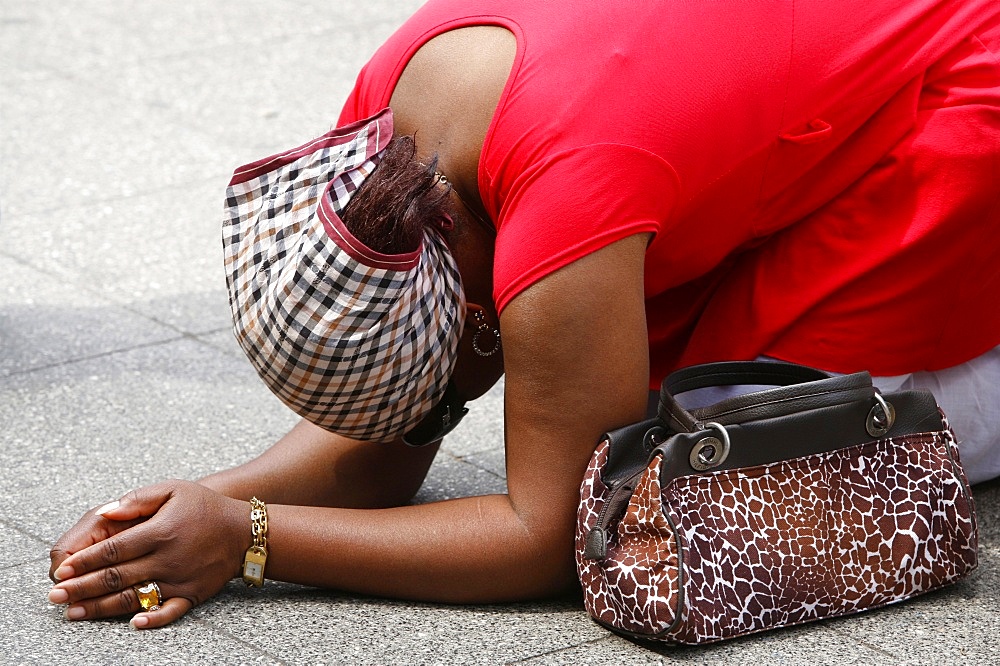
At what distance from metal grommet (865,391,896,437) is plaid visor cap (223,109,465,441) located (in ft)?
2.60

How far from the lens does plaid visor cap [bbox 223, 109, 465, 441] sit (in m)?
2.41

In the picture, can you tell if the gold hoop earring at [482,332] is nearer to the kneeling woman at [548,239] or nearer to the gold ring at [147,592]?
the kneeling woman at [548,239]

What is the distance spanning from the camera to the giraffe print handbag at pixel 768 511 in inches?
95.9

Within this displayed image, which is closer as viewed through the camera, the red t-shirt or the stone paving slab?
the red t-shirt

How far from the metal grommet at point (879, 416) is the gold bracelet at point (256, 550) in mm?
1144

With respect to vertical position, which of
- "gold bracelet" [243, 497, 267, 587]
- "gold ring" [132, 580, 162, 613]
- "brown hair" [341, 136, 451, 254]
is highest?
"brown hair" [341, 136, 451, 254]

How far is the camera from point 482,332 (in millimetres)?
2734

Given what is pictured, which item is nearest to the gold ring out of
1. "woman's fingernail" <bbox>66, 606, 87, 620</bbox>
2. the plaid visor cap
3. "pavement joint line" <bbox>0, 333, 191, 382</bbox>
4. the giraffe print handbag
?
"woman's fingernail" <bbox>66, 606, 87, 620</bbox>

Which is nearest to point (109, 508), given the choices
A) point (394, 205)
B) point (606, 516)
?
point (394, 205)

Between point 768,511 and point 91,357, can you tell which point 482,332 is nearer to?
point 768,511

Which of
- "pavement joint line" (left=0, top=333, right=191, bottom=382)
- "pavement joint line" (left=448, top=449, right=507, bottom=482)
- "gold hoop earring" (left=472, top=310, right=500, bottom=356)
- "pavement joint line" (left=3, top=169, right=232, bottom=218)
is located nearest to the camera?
"gold hoop earring" (left=472, top=310, right=500, bottom=356)

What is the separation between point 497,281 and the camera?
2.46 m

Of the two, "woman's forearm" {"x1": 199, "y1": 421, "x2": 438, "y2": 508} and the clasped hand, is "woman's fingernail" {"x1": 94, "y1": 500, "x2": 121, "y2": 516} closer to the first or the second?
the clasped hand

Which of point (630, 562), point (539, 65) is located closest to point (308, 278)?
point (539, 65)
